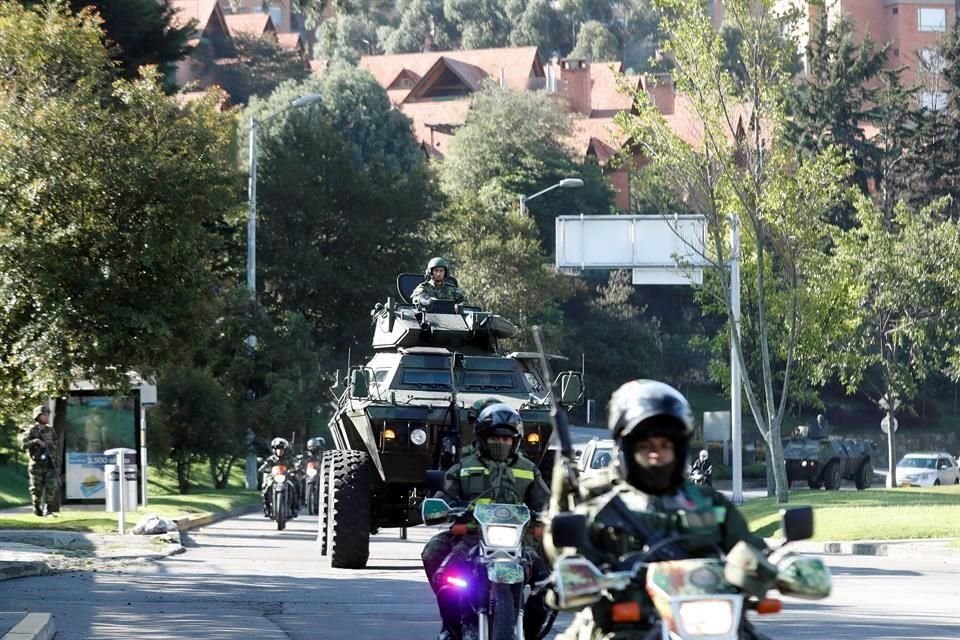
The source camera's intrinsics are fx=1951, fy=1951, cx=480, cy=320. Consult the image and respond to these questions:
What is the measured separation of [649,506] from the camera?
6605 millimetres

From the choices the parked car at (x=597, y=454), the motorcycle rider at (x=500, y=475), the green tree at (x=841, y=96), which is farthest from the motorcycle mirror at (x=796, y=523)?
the green tree at (x=841, y=96)

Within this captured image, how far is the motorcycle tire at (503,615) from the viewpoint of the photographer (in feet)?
31.9

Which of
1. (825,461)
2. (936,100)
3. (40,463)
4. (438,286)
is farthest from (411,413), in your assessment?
(936,100)

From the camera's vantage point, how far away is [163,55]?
40.3 m

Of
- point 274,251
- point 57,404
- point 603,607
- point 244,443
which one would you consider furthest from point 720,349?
point 603,607

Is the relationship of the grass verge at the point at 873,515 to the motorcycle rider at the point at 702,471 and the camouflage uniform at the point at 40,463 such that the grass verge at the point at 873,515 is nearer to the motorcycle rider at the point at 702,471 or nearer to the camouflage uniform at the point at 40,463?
the motorcycle rider at the point at 702,471

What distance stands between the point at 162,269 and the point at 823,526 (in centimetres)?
1053

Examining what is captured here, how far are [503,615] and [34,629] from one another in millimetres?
4321

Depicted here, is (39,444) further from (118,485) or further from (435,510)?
(435,510)

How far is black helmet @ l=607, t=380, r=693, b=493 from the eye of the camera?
6.36 m

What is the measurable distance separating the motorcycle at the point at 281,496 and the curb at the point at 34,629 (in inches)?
598

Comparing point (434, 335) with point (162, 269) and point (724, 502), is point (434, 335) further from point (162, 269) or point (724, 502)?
point (724, 502)

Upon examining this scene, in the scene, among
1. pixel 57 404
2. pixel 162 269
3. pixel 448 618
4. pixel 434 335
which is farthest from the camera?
pixel 57 404

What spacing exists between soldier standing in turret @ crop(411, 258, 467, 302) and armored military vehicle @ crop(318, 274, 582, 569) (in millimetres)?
615
